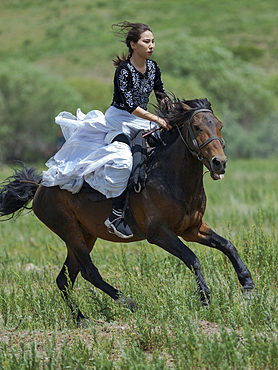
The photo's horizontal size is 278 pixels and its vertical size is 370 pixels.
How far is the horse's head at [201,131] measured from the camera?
5.31m

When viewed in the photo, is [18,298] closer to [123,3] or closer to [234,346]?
[234,346]

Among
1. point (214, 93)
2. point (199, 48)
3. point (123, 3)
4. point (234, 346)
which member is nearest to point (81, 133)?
point (234, 346)

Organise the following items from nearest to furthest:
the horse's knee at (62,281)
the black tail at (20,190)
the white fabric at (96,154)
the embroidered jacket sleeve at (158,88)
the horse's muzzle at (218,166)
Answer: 1. the horse's muzzle at (218,166)
2. the white fabric at (96,154)
3. the embroidered jacket sleeve at (158,88)
4. the horse's knee at (62,281)
5. the black tail at (20,190)

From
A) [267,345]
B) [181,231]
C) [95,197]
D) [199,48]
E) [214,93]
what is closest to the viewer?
[267,345]

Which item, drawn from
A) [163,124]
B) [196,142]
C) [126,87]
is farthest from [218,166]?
[126,87]

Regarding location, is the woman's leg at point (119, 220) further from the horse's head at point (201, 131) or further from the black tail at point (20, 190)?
the black tail at point (20, 190)

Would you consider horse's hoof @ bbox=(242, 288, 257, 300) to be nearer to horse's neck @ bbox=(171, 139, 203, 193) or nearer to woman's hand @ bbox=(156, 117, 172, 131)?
horse's neck @ bbox=(171, 139, 203, 193)

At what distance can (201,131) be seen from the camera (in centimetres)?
557

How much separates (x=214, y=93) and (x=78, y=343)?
176 ft

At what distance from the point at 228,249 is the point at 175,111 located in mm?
1426

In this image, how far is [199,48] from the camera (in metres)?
63.2

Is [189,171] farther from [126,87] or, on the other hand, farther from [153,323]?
[153,323]

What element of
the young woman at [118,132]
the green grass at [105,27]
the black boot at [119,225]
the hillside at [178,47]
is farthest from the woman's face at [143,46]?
the green grass at [105,27]

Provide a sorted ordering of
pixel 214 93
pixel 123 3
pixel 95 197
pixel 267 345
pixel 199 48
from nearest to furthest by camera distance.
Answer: pixel 267 345 < pixel 95 197 < pixel 214 93 < pixel 199 48 < pixel 123 3
